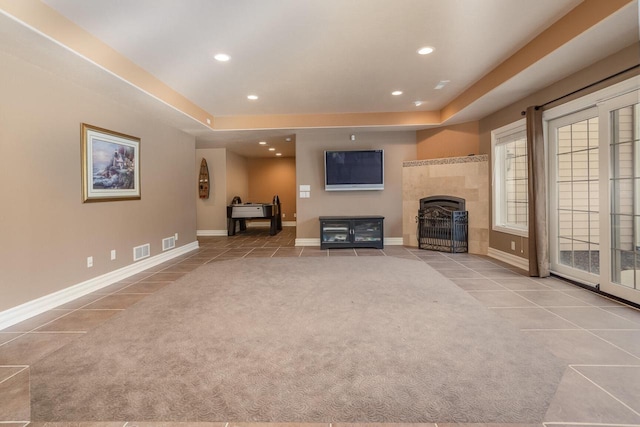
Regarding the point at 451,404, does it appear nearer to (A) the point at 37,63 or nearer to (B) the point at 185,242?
A: (A) the point at 37,63

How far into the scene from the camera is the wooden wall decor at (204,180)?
28.1 ft

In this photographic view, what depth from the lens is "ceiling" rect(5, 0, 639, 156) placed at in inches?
102

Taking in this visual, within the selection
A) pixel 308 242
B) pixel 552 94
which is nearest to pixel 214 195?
pixel 308 242

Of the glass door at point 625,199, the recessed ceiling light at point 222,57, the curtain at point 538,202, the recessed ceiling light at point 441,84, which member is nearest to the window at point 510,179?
the curtain at point 538,202

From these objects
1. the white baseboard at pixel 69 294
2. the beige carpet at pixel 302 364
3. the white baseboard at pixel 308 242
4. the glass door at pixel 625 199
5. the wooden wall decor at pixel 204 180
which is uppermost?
the wooden wall decor at pixel 204 180

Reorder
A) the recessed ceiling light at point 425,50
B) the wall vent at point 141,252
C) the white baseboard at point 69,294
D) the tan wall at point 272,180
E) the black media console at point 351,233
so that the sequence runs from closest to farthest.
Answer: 1. the white baseboard at point 69,294
2. the recessed ceiling light at point 425,50
3. the wall vent at point 141,252
4. the black media console at point 351,233
5. the tan wall at point 272,180

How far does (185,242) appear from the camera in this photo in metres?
6.15

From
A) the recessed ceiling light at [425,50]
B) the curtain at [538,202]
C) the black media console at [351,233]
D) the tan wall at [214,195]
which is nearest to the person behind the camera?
the recessed ceiling light at [425,50]

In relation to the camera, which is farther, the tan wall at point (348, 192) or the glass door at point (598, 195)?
the tan wall at point (348, 192)

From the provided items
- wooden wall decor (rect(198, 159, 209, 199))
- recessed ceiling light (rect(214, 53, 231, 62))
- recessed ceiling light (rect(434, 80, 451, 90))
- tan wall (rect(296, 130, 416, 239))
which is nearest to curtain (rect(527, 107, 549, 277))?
recessed ceiling light (rect(434, 80, 451, 90))

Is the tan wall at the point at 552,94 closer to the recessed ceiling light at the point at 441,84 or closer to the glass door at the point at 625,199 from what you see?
the glass door at the point at 625,199

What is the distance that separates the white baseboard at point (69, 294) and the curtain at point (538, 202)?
5427mm

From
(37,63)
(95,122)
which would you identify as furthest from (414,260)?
(37,63)

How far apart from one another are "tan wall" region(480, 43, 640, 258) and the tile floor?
1.56 feet
